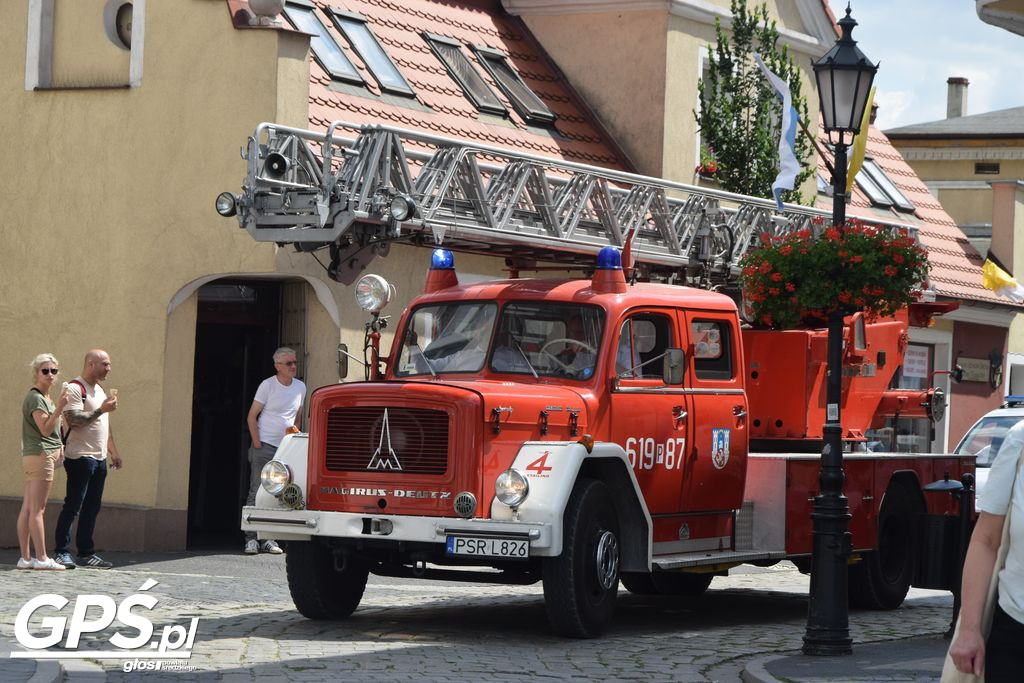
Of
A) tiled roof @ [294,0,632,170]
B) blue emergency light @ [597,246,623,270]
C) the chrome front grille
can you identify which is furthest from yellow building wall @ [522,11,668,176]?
the chrome front grille

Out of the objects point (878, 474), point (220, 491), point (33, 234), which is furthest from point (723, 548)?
point (33, 234)

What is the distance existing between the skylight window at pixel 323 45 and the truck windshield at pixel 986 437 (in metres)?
7.80

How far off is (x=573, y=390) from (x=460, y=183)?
490 cm

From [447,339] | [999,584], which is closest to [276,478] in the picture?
[447,339]

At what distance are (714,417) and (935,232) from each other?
1904cm

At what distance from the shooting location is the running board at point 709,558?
41.7 ft

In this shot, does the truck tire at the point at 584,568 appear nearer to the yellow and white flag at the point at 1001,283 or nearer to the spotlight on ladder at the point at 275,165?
the spotlight on ladder at the point at 275,165

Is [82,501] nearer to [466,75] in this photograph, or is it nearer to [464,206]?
[464,206]

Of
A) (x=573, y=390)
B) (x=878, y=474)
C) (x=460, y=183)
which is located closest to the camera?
(x=573, y=390)

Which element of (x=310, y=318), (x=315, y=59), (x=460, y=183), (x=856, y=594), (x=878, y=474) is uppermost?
(x=315, y=59)

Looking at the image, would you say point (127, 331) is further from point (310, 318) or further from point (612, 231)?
point (612, 231)

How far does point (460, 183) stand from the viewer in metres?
17.1

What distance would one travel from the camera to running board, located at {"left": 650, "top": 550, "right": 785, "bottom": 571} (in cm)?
1270

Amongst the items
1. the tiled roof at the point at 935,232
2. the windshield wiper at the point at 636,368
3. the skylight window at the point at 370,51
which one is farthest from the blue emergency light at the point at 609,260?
the tiled roof at the point at 935,232
